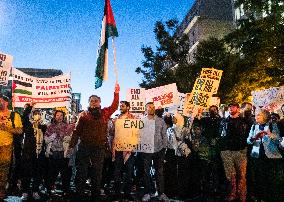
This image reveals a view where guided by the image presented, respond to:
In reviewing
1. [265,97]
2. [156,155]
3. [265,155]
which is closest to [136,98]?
[156,155]

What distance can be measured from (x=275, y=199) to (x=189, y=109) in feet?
17.9

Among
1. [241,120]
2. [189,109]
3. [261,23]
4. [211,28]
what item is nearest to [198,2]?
[211,28]

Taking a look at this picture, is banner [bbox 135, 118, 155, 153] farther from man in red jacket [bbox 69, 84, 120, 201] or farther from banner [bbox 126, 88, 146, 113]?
banner [bbox 126, 88, 146, 113]

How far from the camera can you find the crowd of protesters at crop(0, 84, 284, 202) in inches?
316

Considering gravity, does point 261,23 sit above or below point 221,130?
above

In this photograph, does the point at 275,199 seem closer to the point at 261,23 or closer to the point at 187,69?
the point at 261,23

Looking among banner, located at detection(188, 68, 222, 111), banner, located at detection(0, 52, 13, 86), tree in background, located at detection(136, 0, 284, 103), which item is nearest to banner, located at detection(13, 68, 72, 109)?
banner, located at detection(0, 52, 13, 86)

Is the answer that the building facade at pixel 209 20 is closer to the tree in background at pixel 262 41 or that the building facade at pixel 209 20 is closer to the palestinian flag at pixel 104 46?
the tree in background at pixel 262 41

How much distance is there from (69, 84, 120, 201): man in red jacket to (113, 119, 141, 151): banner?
2008 mm

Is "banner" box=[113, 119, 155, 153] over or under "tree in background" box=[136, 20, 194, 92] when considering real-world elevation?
under

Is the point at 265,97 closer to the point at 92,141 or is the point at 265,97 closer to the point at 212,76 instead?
the point at 212,76

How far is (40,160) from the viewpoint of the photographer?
10.8 meters

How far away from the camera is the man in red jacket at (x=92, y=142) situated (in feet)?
25.7

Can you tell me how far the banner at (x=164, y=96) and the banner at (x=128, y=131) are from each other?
10.6 feet
